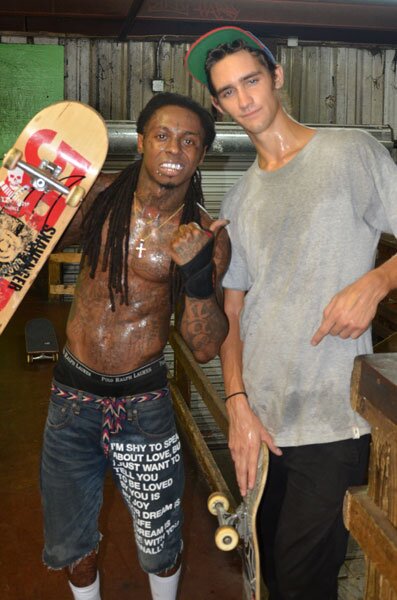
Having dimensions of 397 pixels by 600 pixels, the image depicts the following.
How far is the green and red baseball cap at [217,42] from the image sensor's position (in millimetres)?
2268

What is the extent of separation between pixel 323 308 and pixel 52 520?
4.40 ft

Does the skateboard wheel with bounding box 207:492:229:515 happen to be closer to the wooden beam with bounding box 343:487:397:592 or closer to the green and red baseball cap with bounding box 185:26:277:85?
the wooden beam with bounding box 343:487:397:592

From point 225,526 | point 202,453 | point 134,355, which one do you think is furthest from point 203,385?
point 225,526

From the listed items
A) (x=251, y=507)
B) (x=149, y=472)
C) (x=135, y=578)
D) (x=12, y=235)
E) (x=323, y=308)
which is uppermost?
(x=323, y=308)

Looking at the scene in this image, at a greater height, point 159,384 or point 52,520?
point 159,384

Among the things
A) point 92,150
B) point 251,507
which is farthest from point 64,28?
point 251,507

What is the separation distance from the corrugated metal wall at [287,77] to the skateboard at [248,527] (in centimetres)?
755

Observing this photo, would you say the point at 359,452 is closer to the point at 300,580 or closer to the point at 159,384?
the point at 300,580

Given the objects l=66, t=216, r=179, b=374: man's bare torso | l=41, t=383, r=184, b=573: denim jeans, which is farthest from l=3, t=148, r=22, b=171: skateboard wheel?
l=41, t=383, r=184, b=573: denim jeans

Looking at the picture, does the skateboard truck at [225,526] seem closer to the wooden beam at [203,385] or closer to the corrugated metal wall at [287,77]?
the wooden beam at [203,385]

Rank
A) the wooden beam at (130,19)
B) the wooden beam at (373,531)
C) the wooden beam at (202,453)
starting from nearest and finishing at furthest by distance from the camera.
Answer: the wooden beam at (373,531) → the wooden beam at (202,453) → the wooden beam at (130,19)

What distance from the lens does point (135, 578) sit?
3463mm

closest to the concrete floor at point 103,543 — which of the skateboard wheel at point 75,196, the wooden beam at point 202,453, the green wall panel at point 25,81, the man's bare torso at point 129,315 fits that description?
the wooden beam at point 202,453

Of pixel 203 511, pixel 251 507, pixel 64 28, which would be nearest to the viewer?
pixel 251 507
